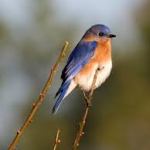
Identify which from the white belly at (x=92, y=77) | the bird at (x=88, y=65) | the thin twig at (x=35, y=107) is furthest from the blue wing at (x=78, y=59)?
the thin twig at (x=35, y=107)

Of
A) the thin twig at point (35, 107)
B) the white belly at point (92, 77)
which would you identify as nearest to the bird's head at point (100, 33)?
the white belly at point (92, 77)

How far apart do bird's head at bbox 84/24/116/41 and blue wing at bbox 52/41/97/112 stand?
0.30ft

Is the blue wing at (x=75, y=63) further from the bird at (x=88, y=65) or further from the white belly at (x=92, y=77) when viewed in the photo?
the white belly at (x=92, y=77)

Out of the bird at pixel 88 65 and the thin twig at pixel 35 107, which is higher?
the thin twig at pixel 35 107

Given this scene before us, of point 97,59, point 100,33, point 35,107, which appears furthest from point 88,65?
point 35,107

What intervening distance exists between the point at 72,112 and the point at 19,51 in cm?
436

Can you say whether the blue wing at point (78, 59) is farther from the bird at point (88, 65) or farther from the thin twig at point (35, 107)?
the thin twig at point (35, 107)

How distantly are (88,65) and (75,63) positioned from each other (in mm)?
168

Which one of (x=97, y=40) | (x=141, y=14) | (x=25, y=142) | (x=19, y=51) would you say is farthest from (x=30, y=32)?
(x=97, y=40)

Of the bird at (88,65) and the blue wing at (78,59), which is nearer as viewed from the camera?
the bird at (88,65)

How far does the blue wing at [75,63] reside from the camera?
31.1 ft

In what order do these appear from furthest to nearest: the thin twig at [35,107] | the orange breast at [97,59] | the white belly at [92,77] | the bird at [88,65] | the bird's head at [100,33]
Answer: the bird's head at [100,33] → the orange breast at [97,59] → the bird at [88,65] → the white belly at [92,77] → the thin twig at [35,107]

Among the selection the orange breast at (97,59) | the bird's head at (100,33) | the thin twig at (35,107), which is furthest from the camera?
the bird's head at (100,33)

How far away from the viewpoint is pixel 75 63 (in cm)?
977
